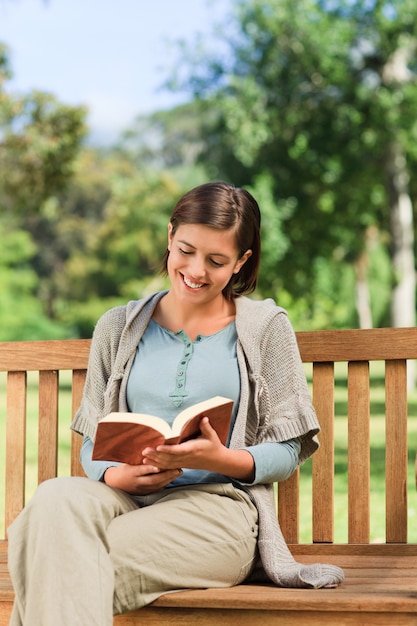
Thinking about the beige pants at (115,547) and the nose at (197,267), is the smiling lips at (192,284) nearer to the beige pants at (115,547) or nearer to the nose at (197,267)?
the nose at (197,267)

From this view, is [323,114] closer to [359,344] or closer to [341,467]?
[341,467]

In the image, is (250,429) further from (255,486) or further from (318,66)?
(318,66)

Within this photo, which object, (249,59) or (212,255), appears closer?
(212,255)

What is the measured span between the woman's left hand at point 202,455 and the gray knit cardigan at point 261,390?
187 mm

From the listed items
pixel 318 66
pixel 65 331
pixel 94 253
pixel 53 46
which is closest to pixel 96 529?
pixel 318 66

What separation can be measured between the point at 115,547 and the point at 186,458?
1.05ft

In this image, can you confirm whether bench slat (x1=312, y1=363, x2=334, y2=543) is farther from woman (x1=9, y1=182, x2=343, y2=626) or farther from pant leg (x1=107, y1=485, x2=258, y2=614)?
pant leg (x1=107, y1=485, x2=258, y2=614)

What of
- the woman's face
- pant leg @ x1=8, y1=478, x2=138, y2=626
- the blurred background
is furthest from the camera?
the blurred background

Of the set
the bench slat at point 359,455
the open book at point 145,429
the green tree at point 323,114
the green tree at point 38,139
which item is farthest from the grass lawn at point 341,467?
the green tree at point 323,114

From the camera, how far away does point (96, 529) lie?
9.10 feet

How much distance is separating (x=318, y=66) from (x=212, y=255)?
16.6 m

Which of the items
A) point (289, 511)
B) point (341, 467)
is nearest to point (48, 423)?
point (289, 511)

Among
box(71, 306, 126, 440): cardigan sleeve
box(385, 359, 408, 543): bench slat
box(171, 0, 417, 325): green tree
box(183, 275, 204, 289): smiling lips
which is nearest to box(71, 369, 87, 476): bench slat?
box(71, 306, 126, 440): cardigan sleeve

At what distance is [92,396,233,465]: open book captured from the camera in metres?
2.67
